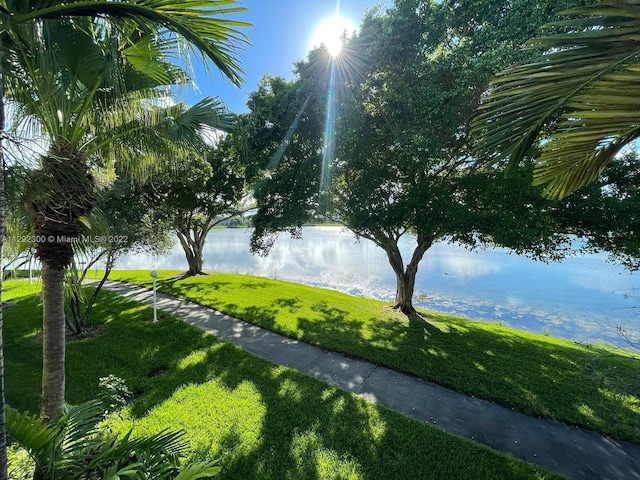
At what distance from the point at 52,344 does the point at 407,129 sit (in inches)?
226

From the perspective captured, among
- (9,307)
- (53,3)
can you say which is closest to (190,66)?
(53,3)

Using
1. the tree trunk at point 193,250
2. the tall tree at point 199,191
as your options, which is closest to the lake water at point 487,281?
the tree trunk at point 193,250

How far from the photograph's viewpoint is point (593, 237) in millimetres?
5707

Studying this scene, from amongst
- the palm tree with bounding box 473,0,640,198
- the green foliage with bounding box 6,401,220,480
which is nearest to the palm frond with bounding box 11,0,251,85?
the palm tree with bounding box 473,0,640,198

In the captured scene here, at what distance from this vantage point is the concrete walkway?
9.50ft

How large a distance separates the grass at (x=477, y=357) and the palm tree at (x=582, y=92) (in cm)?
256

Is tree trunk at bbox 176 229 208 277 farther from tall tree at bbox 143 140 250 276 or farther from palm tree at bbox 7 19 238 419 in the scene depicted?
palm tree at bbox 7 19 238 419

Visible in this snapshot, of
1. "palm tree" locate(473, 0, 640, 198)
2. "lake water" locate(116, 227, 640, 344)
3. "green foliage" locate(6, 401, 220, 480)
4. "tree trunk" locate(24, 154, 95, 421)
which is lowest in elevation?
"lake water" locate(116, 227, 640, 344)

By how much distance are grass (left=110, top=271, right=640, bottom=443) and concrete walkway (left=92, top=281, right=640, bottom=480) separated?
22cm

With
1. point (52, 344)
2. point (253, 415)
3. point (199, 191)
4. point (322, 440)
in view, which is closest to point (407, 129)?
point (322, 440)

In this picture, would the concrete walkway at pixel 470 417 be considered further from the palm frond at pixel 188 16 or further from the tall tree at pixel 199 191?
the tall tree at pixel 199 191

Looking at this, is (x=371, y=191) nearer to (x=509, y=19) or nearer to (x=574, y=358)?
(x=509, y=19)

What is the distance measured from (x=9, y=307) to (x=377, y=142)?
38.4 ft

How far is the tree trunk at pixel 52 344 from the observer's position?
2.47 m
